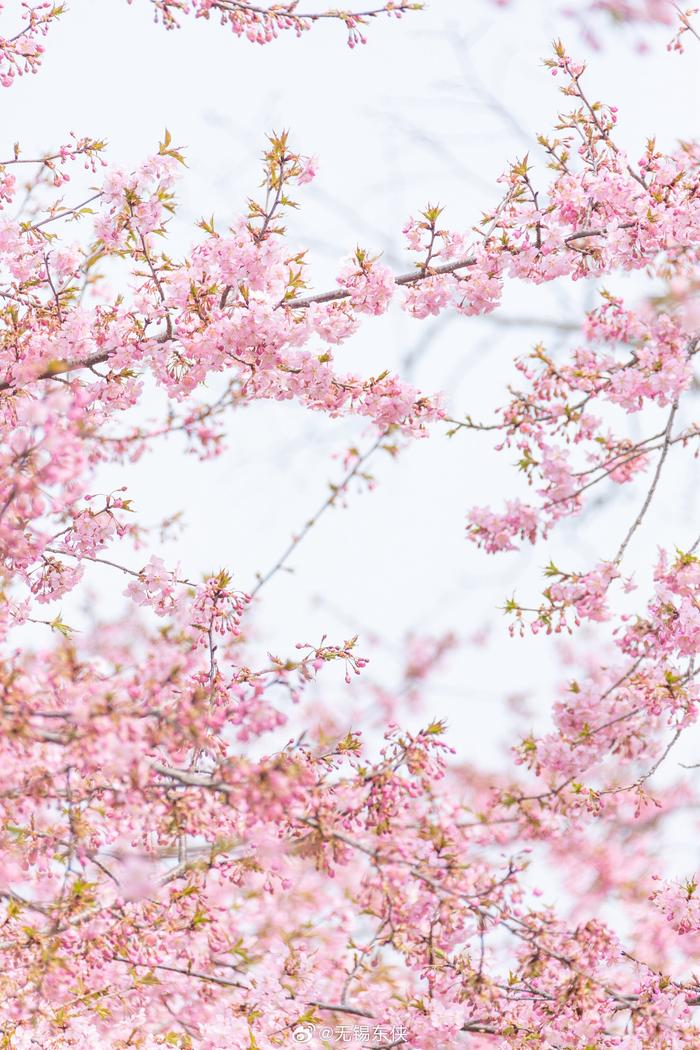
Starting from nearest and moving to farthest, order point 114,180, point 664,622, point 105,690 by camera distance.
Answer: point 105,690 < point 114,180 < point 664,622

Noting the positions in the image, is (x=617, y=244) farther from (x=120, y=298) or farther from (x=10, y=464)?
(x=10, y=464)

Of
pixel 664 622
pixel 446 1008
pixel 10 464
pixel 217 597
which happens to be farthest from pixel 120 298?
pixel 446 1008

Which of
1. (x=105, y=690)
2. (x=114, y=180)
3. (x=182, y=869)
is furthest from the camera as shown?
(x=114, y=180)

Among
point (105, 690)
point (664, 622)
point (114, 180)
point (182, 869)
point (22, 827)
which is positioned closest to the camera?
point (105, 690)

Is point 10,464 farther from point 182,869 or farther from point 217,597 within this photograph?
point 182,869

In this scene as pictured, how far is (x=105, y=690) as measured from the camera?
2621 millimetres

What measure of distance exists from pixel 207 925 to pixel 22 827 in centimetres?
82

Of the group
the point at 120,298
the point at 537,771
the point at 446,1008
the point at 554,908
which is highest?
the point at 120,298

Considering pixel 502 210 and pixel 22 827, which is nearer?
pixel 22 827

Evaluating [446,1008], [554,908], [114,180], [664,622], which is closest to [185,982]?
[446,1008]

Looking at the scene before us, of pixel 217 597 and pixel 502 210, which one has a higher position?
pixel 502 210

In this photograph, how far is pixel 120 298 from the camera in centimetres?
468

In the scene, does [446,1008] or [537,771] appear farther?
[537,771]

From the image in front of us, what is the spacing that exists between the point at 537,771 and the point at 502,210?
2.80 metres
